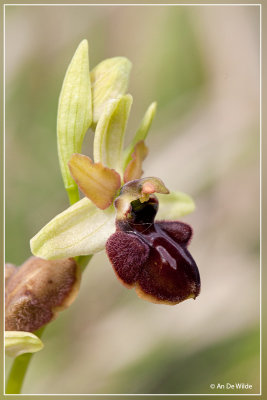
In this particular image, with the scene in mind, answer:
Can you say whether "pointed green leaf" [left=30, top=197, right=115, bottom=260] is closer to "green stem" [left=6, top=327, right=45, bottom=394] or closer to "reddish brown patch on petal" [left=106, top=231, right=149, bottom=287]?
"reddish brown patch on petal" [left=106, top=231, right=149, bottom=287]

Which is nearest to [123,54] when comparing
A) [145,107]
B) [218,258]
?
[145,107]

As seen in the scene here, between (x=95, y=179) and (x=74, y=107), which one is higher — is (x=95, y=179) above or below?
below

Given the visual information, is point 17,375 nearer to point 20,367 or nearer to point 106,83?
point 20,367

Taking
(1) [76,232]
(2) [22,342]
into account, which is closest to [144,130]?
(1) [76,232]

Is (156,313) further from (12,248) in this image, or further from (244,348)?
(12,248)

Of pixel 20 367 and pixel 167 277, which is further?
pixel 20 367

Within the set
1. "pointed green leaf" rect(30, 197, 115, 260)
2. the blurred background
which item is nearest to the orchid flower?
"pointed green leaf" rect(30, 197, 115, 260)

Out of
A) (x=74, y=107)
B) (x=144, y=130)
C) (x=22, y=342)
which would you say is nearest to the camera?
(x=22, y=342)

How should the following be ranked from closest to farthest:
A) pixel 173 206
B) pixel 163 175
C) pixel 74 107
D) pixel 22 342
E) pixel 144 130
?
pixel 22 342 → pixel 74 107 → pixel 144 130 → pixel 173 206 → pixel 163 175

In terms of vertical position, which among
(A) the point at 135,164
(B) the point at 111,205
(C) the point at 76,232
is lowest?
(C) the point at 76,232
